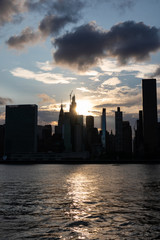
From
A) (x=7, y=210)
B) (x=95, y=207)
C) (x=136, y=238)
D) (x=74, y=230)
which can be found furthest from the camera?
(x=95, y=207)

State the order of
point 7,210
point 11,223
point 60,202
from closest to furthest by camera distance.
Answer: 1. point 11,223
2. point 7,210
3. point 60,202

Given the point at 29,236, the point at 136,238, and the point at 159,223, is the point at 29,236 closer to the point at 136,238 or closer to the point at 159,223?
the point at 136,238

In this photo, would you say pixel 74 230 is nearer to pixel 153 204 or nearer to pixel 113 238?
pixel 113 238

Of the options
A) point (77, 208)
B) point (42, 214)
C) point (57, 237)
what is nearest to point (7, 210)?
point (42, 214)

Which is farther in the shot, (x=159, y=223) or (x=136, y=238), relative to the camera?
(x=159, y=223)

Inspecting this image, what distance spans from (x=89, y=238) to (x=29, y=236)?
5.74 m

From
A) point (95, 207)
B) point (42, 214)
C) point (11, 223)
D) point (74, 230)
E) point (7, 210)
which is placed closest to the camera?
point (74, 230)

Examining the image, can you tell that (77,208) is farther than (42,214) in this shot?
Yes

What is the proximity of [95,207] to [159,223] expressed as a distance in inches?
506

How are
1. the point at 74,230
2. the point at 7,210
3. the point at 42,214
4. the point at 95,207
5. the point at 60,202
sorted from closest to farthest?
the point at 74,230, the point at 42,214, the point at 7,210, the point at 95,207, the point at 60,202

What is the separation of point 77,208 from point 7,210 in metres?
10.4

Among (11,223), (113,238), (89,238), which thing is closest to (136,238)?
(113,238)

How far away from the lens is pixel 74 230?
2770 cm

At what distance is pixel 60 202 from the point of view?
46.1 meters
